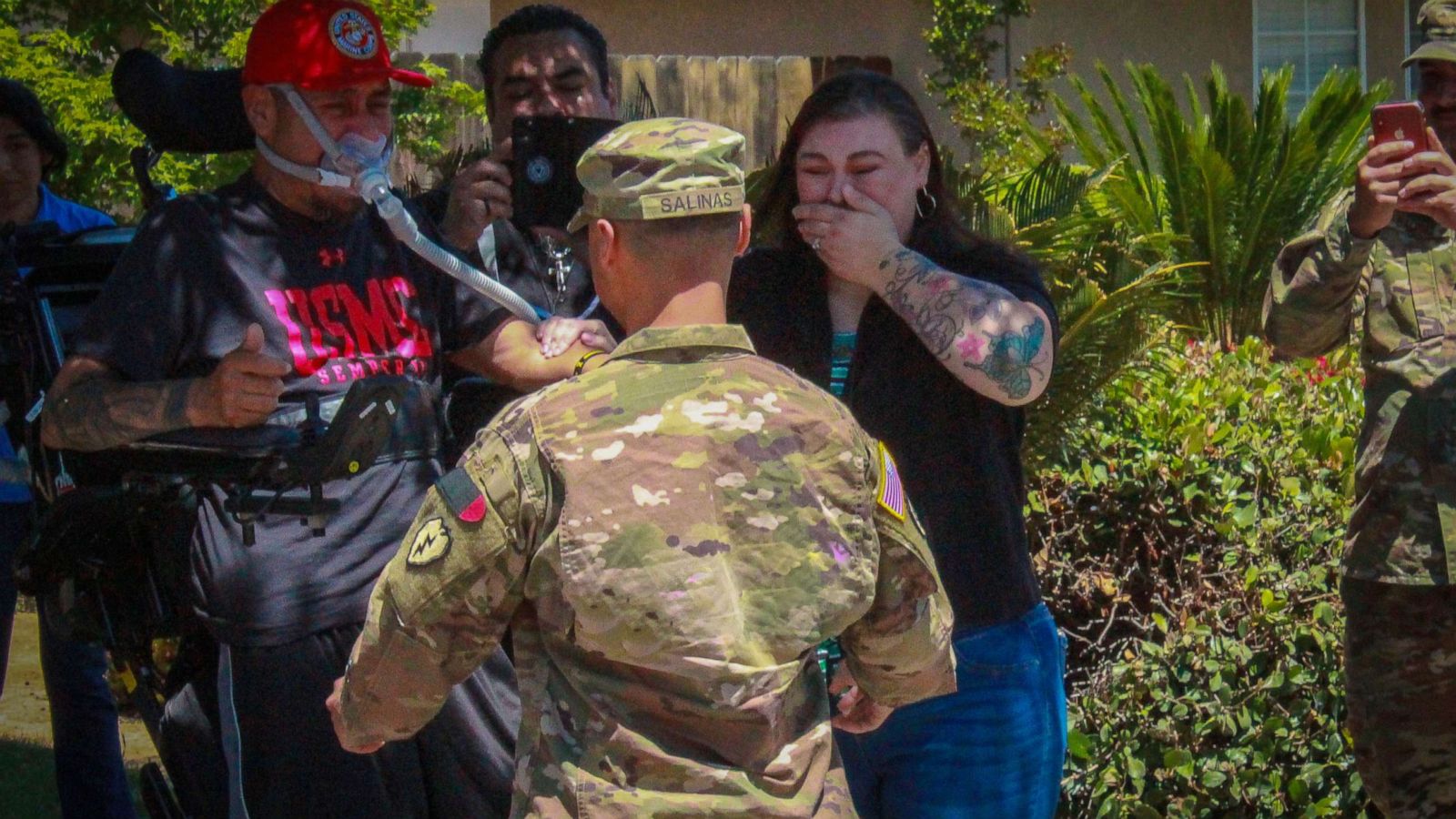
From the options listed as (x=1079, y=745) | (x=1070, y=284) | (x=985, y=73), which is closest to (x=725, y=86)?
(x=985, y=73)

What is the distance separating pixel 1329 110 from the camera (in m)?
9.45

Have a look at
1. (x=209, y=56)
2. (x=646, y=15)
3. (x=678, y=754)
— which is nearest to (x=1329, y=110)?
(x=646, y=15)

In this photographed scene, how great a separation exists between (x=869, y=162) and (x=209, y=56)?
3.96m

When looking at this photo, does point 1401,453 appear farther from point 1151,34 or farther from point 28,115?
point 1151,34

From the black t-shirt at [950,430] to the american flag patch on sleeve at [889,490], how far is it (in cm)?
58

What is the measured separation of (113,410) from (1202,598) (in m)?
3.05

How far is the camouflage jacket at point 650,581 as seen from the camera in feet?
7.29

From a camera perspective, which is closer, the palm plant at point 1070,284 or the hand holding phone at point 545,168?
the hand holding phone at point 545,168

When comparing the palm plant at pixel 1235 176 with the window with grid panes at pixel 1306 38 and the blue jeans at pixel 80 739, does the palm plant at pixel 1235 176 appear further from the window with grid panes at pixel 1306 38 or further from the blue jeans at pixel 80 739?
the blue jeans at pixel 80 739

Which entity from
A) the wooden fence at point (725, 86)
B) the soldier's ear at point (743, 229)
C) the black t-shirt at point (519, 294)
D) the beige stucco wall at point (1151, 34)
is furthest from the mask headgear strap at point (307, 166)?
the beige stucco wall at point (1151, 34)

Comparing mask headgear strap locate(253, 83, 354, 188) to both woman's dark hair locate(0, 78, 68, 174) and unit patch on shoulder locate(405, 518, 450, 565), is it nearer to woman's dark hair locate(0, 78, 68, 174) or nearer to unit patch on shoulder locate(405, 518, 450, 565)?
A: unit patch on shoulder locate(405, 518, 450, 565)

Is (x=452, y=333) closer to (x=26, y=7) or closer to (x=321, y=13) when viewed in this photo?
(x=321, y=13)

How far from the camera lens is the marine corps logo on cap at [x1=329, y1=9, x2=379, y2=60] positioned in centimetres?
343

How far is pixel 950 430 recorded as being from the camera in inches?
122
